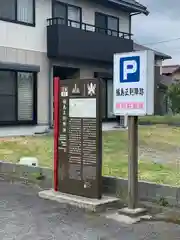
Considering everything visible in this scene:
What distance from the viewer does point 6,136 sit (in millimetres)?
14773

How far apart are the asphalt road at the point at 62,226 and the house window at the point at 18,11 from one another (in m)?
10.2

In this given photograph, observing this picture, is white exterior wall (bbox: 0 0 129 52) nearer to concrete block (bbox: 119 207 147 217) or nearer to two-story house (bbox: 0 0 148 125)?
two-story house (bbox: 0 0 148 125)

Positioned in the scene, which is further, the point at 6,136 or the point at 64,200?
the point at 6,136

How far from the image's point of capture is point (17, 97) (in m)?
15.2

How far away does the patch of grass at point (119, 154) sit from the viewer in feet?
24.8

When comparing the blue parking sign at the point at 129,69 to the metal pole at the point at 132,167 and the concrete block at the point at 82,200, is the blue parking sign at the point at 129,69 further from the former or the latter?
the concrete block at the point at 82,200

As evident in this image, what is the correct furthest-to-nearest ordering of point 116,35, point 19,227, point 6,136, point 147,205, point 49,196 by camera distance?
point 116,35, point 6,136, point 49,196, point 147,205, point 19,227

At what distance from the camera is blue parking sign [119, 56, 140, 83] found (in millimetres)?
5551

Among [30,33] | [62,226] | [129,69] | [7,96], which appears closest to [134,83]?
[129,69]

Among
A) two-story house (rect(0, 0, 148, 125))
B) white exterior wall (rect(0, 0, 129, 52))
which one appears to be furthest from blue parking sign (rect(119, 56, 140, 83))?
white exterior wall (rect(0, 0, 129, 52))

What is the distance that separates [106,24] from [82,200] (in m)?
14.2

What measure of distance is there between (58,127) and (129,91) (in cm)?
166

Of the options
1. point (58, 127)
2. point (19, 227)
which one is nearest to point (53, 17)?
point (58, 127)

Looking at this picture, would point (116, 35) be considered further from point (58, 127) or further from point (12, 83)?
point (58, 127)
